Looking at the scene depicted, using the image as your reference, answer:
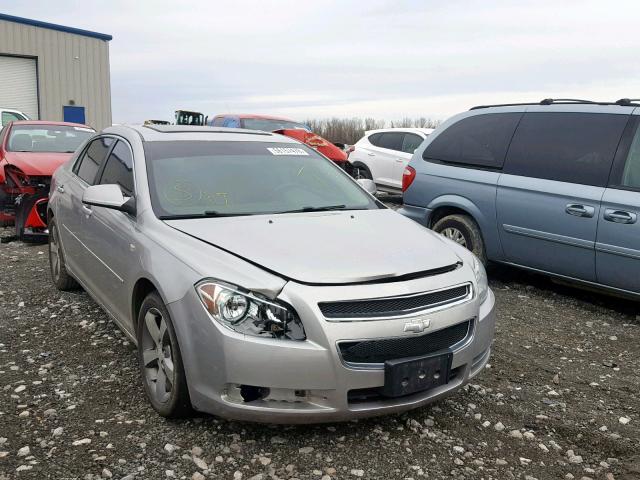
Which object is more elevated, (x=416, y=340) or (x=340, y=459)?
(x=416, y=340)

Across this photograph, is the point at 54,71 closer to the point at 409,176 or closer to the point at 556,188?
the point at 409,176

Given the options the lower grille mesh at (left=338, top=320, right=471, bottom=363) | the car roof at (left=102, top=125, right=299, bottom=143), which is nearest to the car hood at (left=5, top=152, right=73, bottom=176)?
the car roof at (left=102, top=125, right=299, bottom=143)

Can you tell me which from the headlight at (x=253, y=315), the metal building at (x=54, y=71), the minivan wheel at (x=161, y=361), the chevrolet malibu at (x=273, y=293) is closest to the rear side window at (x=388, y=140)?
the chevrolet malibu at (x=273, y=293)

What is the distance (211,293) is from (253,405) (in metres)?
0.54

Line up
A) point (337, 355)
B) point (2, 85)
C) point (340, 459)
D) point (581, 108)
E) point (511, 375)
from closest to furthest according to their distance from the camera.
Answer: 1. point (337, 355)
2. point (340, 459)
3. point (511, 375)
4. point (581, 108)
5. point (2, 85)

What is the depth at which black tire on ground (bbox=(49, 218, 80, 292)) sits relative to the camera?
5.39 metres

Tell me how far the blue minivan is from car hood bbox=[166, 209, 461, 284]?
6.62 ft

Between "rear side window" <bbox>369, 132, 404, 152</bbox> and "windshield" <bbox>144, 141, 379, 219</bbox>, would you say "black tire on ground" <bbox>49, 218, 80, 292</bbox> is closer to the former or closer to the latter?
"windshield" <bbox>144, 141, 379, 219</bbox>

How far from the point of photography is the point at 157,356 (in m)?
3.25

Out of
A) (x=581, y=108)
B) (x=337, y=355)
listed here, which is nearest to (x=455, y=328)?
(x=337, y=355)

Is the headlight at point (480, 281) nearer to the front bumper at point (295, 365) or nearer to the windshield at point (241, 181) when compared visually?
the front bumper at point (295, 365)

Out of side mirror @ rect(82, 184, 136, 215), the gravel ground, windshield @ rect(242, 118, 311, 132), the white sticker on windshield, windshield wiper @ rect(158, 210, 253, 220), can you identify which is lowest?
the gravel ground

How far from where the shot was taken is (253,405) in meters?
2.79

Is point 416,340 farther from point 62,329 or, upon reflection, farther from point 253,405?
point 62,329
